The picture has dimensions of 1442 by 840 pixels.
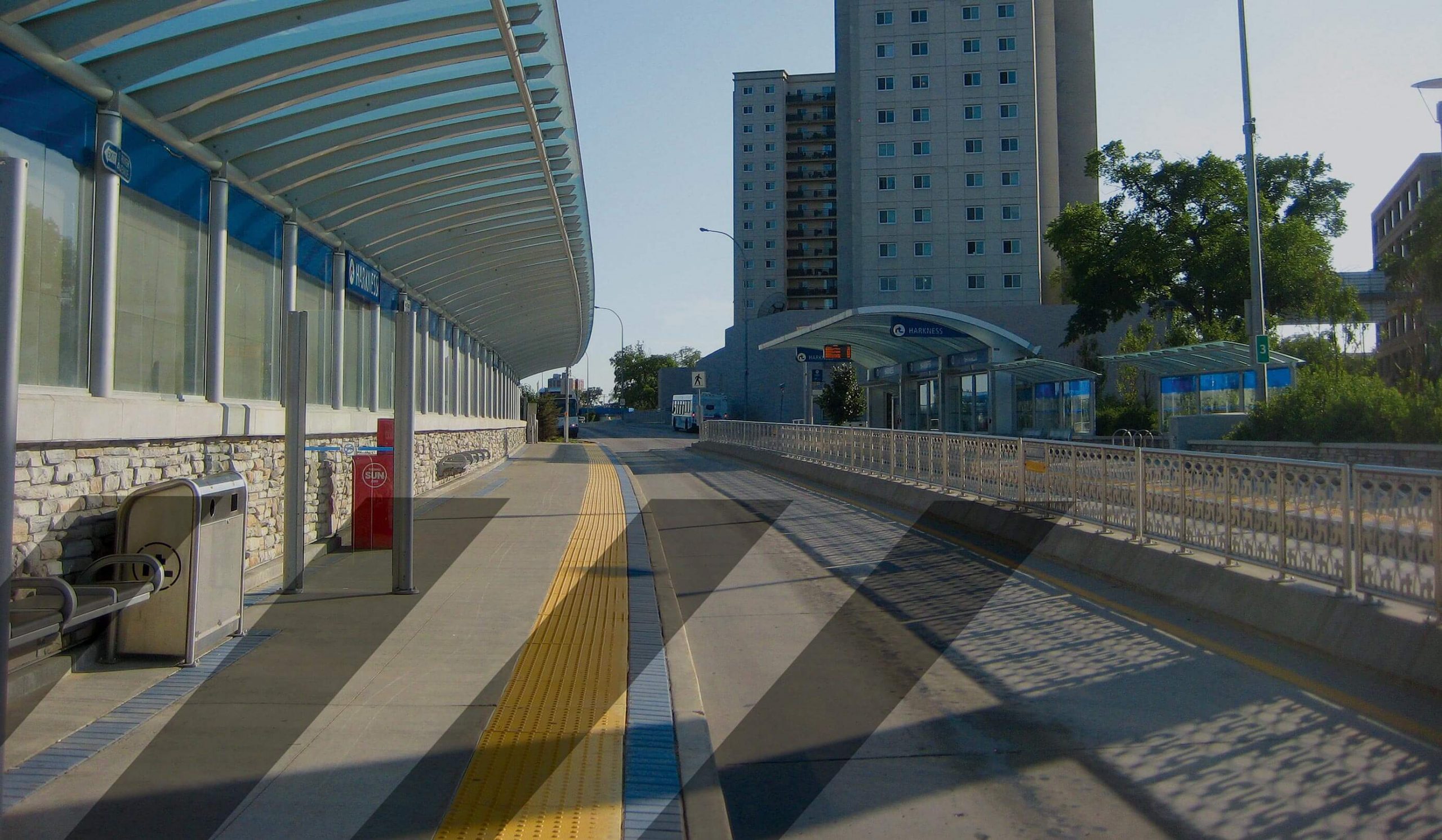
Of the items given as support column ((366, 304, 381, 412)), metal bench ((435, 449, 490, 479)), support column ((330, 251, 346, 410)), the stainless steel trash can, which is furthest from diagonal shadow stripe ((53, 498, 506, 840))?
metal bench ((435, 449, 490, 479))

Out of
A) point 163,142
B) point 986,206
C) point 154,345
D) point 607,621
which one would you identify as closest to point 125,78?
point 163,142

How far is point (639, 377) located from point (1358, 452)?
15406cm

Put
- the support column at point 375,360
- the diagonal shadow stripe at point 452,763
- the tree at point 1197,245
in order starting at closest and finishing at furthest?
the diagonal shadow stripe at point 452,763 < the support column at point 375,360 < the tree at point 1197,245

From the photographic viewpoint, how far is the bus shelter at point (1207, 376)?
26.4m

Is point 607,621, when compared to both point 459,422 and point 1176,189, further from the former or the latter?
point 1176,189

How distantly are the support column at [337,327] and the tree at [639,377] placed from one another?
14185 centimetres

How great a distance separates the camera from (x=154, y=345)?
789 cm

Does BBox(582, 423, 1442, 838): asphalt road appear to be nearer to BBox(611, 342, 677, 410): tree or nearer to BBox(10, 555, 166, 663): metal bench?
BBox(10, 555, 166, 663): metal bench

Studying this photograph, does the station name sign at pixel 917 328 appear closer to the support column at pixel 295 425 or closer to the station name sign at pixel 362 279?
the station name sign at pixel 362 279

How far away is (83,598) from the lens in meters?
5.77

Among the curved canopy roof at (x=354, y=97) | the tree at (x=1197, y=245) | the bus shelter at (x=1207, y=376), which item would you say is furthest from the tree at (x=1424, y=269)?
the curved canopy roof at (x=354, y=97)

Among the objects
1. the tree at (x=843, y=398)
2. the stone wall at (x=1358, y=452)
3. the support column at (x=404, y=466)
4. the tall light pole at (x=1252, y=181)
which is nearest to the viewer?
the support column at (x=404, y=466)

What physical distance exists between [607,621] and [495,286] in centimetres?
1335

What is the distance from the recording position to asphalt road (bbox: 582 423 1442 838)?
4.47 meters
